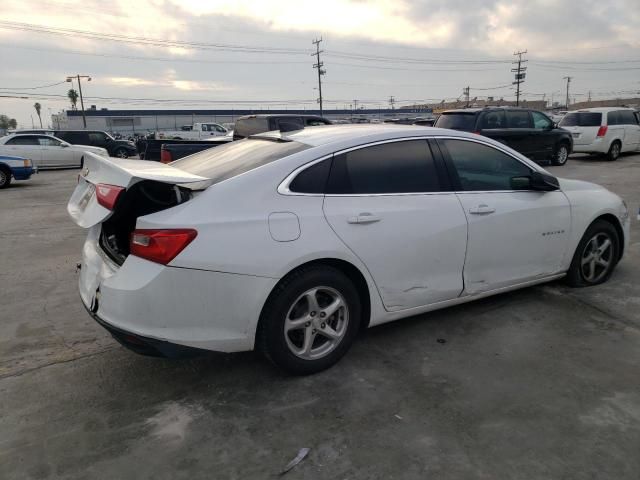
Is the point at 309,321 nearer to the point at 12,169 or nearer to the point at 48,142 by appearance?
the point at 12,169

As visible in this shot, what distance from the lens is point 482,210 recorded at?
Answer: 3678 millimetres

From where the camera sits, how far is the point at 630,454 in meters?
2.41

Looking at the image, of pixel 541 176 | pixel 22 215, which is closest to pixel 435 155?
pixel 541 176

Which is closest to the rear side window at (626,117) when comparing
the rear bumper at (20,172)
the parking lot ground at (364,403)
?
the parking lot ground at (364,403)

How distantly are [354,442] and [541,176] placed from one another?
271cm

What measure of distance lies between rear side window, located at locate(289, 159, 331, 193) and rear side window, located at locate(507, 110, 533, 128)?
1174 cm

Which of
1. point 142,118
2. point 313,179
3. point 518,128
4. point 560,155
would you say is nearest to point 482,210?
point 313,179

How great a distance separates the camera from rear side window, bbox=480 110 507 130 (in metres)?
12.8

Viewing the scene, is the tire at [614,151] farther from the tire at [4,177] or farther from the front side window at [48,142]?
the front side window at [48,142]

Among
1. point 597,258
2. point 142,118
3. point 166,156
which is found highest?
point 142,118

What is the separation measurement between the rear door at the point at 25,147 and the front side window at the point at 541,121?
1714 cm

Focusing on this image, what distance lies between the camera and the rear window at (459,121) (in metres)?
12.7

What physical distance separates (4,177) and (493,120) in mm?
13064

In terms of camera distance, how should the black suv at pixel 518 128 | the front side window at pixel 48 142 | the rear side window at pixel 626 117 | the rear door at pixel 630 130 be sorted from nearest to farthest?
the black suv at pixel 518 128
the rear side window at pixel 626 117
the rear door at pixel 630 130
the front side window at pixel 48 142
